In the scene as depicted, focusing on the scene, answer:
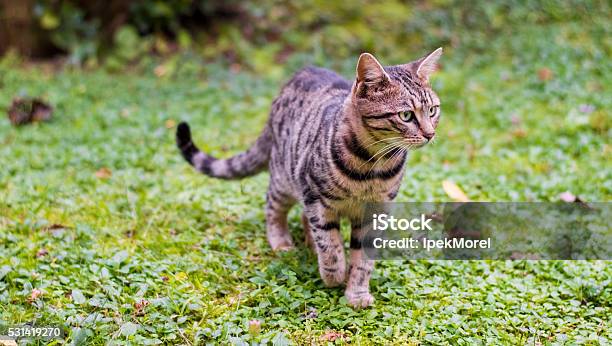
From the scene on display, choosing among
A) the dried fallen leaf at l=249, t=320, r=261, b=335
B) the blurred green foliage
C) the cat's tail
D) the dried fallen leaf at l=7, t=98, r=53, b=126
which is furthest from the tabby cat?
the blurred green foliage

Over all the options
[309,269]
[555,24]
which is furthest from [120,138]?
[555,24]

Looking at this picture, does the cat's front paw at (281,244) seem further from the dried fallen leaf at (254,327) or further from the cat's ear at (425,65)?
the cat's ear at (425,65)

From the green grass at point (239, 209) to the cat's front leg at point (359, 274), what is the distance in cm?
9

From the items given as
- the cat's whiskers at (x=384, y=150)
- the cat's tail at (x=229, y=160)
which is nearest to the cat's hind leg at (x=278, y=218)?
the cat's tail at (x=229, y=160)

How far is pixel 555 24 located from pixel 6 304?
26.7 ft

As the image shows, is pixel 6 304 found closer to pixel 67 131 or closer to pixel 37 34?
pixel 67 131

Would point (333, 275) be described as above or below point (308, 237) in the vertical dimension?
below

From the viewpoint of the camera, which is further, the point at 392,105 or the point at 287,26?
the point at 287,26

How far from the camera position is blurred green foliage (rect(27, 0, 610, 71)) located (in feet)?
29.9

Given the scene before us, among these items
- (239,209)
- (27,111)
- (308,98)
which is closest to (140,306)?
(239,209)

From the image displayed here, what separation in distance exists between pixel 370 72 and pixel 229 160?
1660 mm

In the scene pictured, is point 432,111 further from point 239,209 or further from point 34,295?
point 34,295

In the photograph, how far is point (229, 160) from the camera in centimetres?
501

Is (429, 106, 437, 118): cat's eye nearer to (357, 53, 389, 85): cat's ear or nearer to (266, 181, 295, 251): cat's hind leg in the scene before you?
(357, 53, 389, 85): cat's ear
